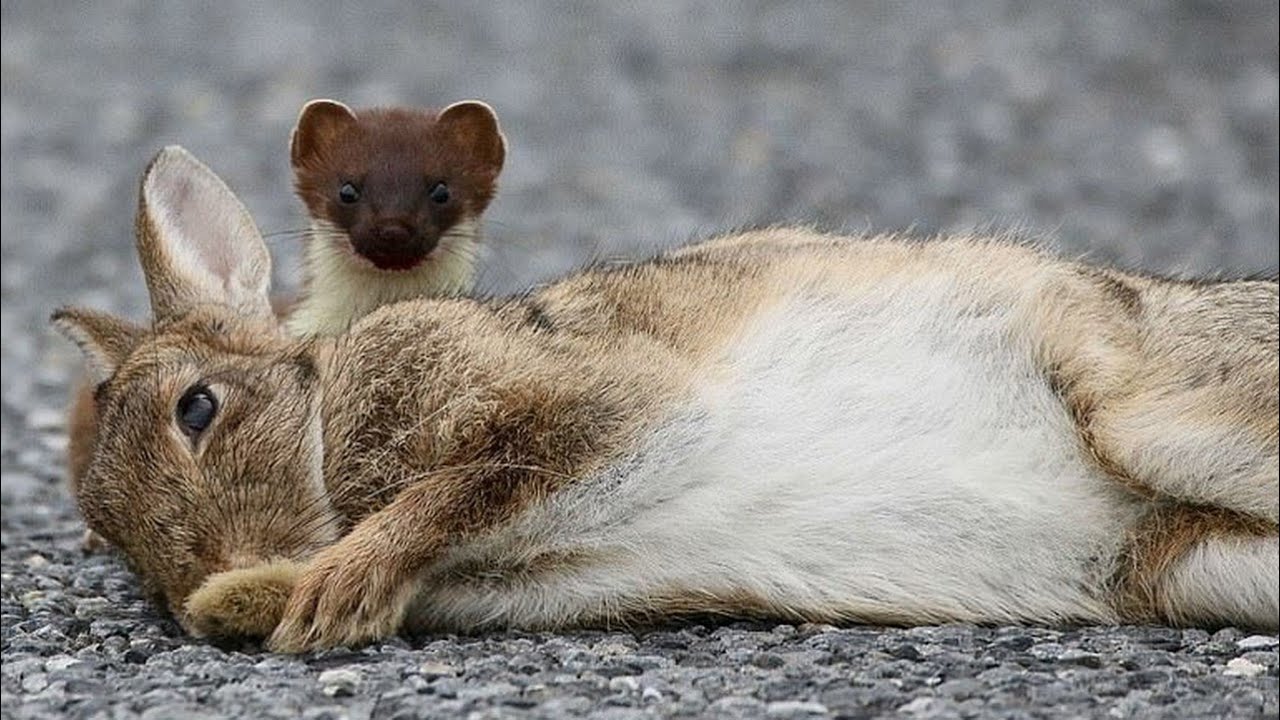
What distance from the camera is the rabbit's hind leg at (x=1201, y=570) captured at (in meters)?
6.31

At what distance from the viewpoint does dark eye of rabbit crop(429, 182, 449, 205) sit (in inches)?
348

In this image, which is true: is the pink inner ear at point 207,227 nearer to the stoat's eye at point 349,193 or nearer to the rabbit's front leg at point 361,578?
the stoat's eye at point 349,193

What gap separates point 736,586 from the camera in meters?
6.44

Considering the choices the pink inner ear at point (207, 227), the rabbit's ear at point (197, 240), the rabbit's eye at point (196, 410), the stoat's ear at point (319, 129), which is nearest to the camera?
the rabbit's eye at point (196, 410)

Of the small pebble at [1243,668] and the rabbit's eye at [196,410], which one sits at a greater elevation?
the rabbit's eye at [196,410]

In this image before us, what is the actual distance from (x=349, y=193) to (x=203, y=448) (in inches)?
98.0

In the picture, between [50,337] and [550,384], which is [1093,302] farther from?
[50,337]

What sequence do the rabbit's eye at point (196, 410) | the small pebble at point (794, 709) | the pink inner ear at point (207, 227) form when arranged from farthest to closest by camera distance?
the pink inner ear at point (207, 227) → the rabbit's eye at point (196, 410) → the small pebble at point (794, 709)

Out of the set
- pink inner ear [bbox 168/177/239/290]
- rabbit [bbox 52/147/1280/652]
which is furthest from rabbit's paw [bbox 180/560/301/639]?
pink inner ear [bbox 168/177/239/290]

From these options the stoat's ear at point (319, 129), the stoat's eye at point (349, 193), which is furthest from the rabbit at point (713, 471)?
the stoat's ear at point (319, 129)

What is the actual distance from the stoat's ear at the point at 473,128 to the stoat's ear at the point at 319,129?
1.23 ft

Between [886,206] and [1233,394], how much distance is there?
8484 mm

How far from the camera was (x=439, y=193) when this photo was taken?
8.88 m

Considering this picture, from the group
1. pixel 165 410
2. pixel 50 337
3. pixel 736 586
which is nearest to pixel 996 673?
pixel 736 586
